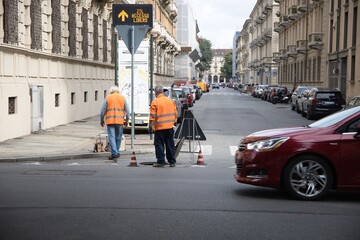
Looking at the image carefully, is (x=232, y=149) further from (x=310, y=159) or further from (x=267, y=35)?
(x=267, y=35)

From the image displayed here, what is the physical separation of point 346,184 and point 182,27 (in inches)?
3726

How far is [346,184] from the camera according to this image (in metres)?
8.34

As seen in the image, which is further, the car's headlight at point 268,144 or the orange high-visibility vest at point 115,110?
the orange high-visibility vest at point 115,110

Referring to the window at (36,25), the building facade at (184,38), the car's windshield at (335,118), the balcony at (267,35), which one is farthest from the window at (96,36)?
the building facade at (184,38)

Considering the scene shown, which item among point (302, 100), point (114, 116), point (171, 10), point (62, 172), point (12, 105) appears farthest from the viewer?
point (171, 10)

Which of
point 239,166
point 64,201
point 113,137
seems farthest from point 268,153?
point 113,137

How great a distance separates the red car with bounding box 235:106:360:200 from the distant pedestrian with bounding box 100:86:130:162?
5.28 meters

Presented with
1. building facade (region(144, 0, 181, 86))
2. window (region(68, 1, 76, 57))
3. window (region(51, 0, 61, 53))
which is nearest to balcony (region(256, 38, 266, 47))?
building facade (region(144, 0, 181, 86))

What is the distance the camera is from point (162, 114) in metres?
12.1

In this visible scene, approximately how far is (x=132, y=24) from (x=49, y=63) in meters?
6.35

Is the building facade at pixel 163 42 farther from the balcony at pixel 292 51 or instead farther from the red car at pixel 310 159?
the red car at pixel 310 159

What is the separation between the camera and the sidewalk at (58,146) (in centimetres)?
1372

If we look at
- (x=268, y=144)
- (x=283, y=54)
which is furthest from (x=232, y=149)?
(x=283, y=54)

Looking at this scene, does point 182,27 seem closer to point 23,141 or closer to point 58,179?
point 23,141
